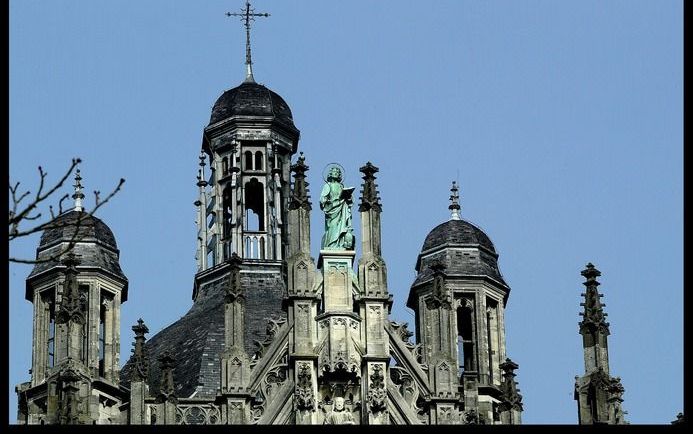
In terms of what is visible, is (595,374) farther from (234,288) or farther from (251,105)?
(251,105)

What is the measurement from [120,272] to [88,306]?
1502 millimetres

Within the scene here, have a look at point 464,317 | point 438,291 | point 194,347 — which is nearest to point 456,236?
point 464,317

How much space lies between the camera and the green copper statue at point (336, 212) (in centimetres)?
5225

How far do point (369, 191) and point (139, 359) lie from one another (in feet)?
19.3

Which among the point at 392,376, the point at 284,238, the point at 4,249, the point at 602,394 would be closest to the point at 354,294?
the point at 392,376

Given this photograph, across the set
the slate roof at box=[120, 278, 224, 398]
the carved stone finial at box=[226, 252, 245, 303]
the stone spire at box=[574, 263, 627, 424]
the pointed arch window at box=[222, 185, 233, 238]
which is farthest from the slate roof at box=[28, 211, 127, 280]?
the stone spire at box=[574, 263, 627, 424]

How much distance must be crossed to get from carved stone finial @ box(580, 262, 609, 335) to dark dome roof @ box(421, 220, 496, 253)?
7.23 meters

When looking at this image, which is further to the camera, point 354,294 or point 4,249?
point 354,294

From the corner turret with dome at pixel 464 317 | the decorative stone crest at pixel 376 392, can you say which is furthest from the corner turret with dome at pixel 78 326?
the corner turret with dome at pixel 464 317

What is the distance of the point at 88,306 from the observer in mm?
57125

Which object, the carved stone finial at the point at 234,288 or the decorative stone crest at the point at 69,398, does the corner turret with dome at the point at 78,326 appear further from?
the carved stone finial at the point at 234,288

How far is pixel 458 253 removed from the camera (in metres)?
59.0

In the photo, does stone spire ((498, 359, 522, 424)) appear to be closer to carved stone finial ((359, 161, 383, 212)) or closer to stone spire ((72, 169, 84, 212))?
carved stone finial ((359, 161, 383, 212))
